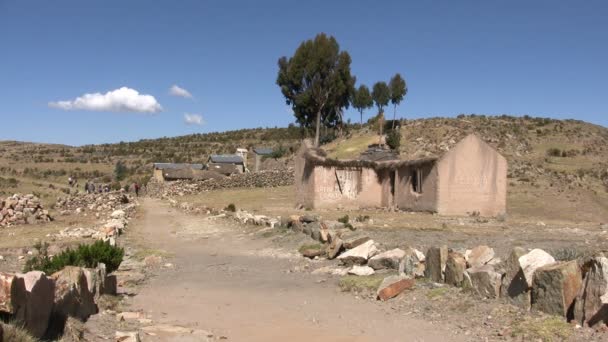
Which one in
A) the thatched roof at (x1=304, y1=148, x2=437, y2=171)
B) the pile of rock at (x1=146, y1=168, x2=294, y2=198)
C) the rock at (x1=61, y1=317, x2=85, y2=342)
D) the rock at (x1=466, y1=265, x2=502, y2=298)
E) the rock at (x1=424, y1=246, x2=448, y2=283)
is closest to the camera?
the rock at (x1=61, y1=317, x2=85, y2=342)

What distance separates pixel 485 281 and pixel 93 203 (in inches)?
1055

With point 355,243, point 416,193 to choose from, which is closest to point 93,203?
point 416,193

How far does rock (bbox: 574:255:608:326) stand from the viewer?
19.3 ft

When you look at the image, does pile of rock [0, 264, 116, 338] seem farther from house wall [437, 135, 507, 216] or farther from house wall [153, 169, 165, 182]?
house wall [153, 169, 165, 182]

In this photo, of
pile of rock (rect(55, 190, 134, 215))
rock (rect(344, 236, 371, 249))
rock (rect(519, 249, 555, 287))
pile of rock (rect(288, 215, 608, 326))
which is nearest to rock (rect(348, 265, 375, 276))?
pile of rock (rect(288, 215, 608, 326))

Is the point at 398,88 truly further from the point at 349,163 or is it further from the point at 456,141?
the point at 349,163

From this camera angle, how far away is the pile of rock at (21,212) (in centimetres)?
2270

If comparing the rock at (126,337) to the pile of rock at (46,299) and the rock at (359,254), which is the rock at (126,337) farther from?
the rock at (359,254)

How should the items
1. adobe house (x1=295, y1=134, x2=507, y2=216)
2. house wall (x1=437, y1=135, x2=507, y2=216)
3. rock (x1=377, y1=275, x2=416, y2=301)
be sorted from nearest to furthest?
1. rock (x1=377, y1=275, x2=416, y2=301)
2. house wall (x1=437, y1=135, x2=507, y2=216)
3. adobe house (x1=295, y1=134, x2=507, y2=216)

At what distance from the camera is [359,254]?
10.8 meters

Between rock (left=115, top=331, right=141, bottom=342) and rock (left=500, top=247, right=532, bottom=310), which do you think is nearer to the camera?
rock (left=115, top=331, right=141, bottom=342)

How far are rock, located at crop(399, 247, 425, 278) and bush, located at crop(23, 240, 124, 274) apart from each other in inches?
198

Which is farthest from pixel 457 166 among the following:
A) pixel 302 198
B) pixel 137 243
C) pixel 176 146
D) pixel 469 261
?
pixel 176 146

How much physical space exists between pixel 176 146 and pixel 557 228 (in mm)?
78761
